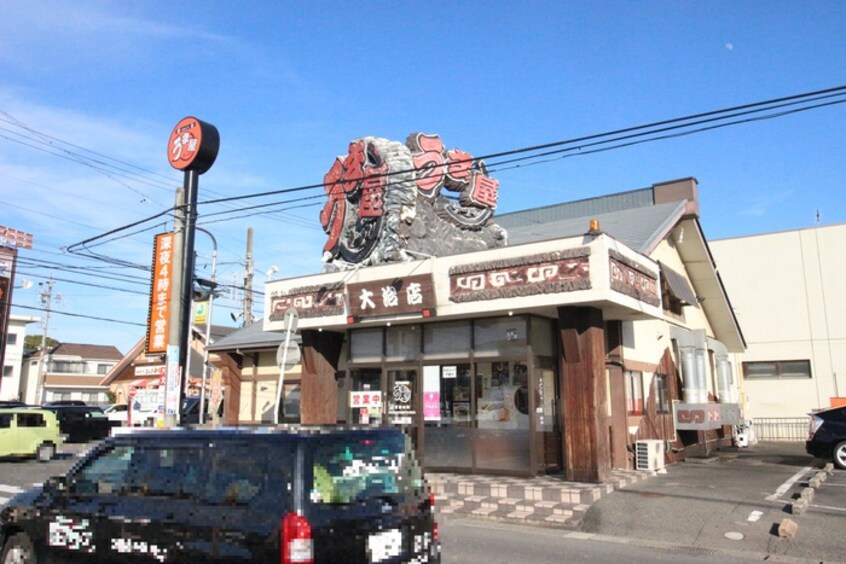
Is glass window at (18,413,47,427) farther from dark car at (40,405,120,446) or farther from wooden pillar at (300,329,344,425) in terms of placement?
wooden pillar at (300,329,344,425)

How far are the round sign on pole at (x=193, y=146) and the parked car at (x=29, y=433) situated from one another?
9.61m

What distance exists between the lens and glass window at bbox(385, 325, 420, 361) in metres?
15.8

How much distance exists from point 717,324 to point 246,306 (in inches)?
909

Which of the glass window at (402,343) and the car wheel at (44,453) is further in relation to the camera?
the car wheel at (44,453)

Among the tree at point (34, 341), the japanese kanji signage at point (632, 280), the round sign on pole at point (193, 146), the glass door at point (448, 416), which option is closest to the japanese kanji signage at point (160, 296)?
the round sign on pole at point (193, 146)

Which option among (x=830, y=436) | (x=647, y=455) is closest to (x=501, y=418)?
(x=647, y=455)

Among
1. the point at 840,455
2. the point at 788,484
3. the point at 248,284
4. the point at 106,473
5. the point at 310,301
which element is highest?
the point at 248,284

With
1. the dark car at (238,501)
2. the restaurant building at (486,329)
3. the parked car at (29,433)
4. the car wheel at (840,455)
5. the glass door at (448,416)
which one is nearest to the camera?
the dark car at (238,501)

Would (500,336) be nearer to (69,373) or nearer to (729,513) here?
(729,513)

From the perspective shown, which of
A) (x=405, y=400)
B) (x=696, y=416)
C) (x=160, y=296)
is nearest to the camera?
(x=405, y=400)

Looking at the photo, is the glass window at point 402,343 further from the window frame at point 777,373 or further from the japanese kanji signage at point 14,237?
the japanese kanji signage at point 14,237

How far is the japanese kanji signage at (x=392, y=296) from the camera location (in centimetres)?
1482

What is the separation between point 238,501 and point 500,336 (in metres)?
10.2

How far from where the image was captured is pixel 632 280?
13.9 metres
